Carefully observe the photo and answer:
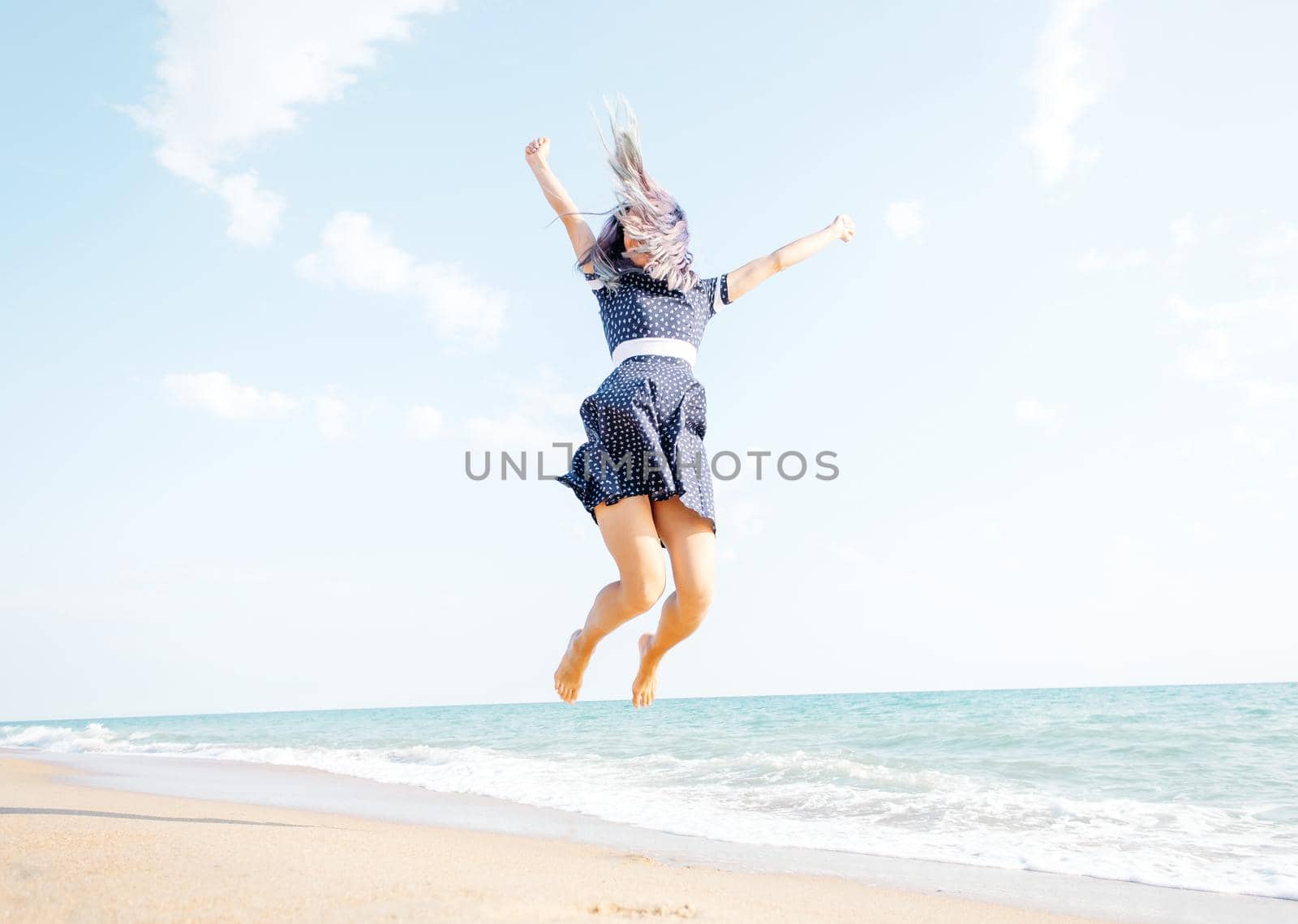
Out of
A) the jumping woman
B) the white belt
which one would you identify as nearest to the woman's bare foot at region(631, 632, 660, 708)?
the jumping woman

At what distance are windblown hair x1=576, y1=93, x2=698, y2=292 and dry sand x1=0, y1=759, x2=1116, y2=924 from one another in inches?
75.5

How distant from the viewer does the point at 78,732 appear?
2142 cm

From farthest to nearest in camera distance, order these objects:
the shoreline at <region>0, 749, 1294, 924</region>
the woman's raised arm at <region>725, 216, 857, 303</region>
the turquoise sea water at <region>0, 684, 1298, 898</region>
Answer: the turquoise sea water at <region>0, 684, 1298, 898</region> → the shoreline at <region>0, 749, 1294, 924</region> → the woman's raised arm at <region>725, 216, 857, 303</region>

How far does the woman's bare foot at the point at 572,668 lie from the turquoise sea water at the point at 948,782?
Answer: 239cm

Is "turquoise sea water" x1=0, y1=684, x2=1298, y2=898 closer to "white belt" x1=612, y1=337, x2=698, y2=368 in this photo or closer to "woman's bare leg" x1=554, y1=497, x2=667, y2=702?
"woman's bare leg" x1=554, y1=497, x2=667, y2=702

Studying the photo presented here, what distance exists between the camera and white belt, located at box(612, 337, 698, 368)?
2.99 meters

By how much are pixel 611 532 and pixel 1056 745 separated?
9444 mm

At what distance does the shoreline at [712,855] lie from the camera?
3.79 meters

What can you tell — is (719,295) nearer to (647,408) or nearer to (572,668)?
(647,408)

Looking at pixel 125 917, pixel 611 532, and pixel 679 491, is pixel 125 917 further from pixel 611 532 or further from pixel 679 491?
pixel 679 491

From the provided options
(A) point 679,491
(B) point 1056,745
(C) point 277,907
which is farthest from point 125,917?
(B) point 1056,745

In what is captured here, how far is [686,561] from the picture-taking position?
2.84m

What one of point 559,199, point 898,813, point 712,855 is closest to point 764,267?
point 559,199

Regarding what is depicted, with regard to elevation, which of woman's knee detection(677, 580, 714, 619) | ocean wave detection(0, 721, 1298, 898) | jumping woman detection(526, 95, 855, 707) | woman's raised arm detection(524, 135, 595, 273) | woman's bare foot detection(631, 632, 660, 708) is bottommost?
ocean wave detection(0, 721, 1298, 898)
